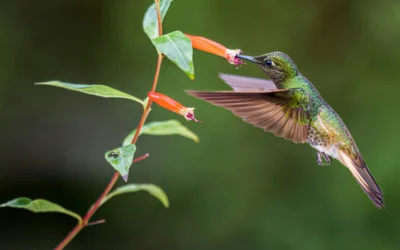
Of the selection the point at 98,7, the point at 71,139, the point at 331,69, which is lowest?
the point at 71,139

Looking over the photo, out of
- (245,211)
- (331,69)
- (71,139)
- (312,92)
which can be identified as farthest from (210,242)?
(312,92)

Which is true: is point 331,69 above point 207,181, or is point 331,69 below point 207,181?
above

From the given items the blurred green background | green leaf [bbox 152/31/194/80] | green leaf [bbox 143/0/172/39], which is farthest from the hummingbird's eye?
the blurred green background

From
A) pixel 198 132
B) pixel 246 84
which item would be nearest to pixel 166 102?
pixel 246 84

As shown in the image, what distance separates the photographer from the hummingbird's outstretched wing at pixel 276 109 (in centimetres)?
178

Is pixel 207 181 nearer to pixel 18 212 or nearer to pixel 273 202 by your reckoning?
pixel 273 202

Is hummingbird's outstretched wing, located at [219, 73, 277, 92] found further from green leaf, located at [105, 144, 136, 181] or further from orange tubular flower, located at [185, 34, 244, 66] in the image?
green leaf, located at [105, 144, 136, 181]

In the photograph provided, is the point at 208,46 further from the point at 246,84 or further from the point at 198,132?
the point at 198,132

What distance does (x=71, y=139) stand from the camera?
17.7 feet

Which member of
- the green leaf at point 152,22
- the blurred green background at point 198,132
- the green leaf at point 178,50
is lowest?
the blurred green background at point 198,132

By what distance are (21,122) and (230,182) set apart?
208cm

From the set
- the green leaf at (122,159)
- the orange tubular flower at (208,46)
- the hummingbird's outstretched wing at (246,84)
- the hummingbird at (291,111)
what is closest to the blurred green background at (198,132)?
the hummingbird's outstretched wing at (246,84)

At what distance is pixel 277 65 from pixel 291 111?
0.18 metres

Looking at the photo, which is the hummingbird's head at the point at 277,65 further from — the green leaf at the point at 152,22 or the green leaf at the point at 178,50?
the green leaf at the point at 178,50
